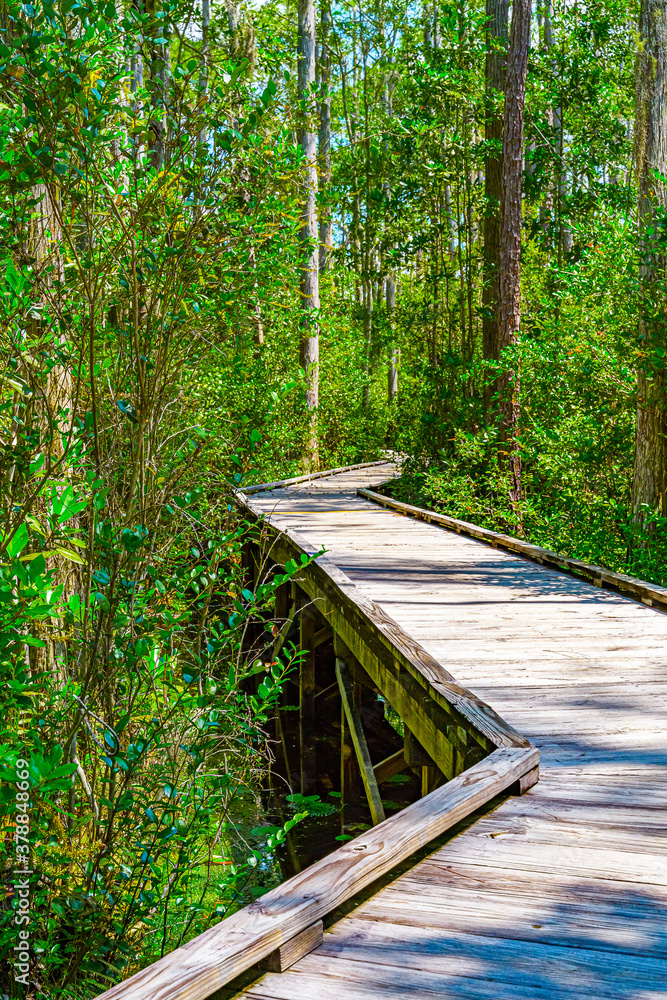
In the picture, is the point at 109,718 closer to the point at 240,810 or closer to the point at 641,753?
the point at 641,753

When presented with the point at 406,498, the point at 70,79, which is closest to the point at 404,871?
the point at 70,79

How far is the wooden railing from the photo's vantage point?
177 centimetres

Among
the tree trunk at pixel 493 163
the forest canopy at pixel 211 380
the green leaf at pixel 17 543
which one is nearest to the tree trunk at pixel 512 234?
the forest canopy at pixel 211 380

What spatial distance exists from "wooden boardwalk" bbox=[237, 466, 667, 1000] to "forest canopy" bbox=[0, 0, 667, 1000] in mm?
976

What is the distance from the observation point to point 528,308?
14859 millimetres

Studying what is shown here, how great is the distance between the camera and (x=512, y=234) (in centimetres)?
1121

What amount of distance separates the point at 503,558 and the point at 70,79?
5.66 m

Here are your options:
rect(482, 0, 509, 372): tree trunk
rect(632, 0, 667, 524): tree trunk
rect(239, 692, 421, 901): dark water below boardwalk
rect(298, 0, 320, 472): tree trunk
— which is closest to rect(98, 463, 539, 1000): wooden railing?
rect(239, 692, 421, 901): dark water below boardwalk

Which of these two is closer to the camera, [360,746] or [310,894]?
[310,894]

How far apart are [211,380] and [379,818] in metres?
9.90

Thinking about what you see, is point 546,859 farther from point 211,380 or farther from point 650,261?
point 211,380

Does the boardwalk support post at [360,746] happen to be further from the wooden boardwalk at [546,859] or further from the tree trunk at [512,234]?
the tree trunk at [512,234]

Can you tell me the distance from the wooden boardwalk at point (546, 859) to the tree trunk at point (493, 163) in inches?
278

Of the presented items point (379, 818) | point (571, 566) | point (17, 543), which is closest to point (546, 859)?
point (17, 543)
